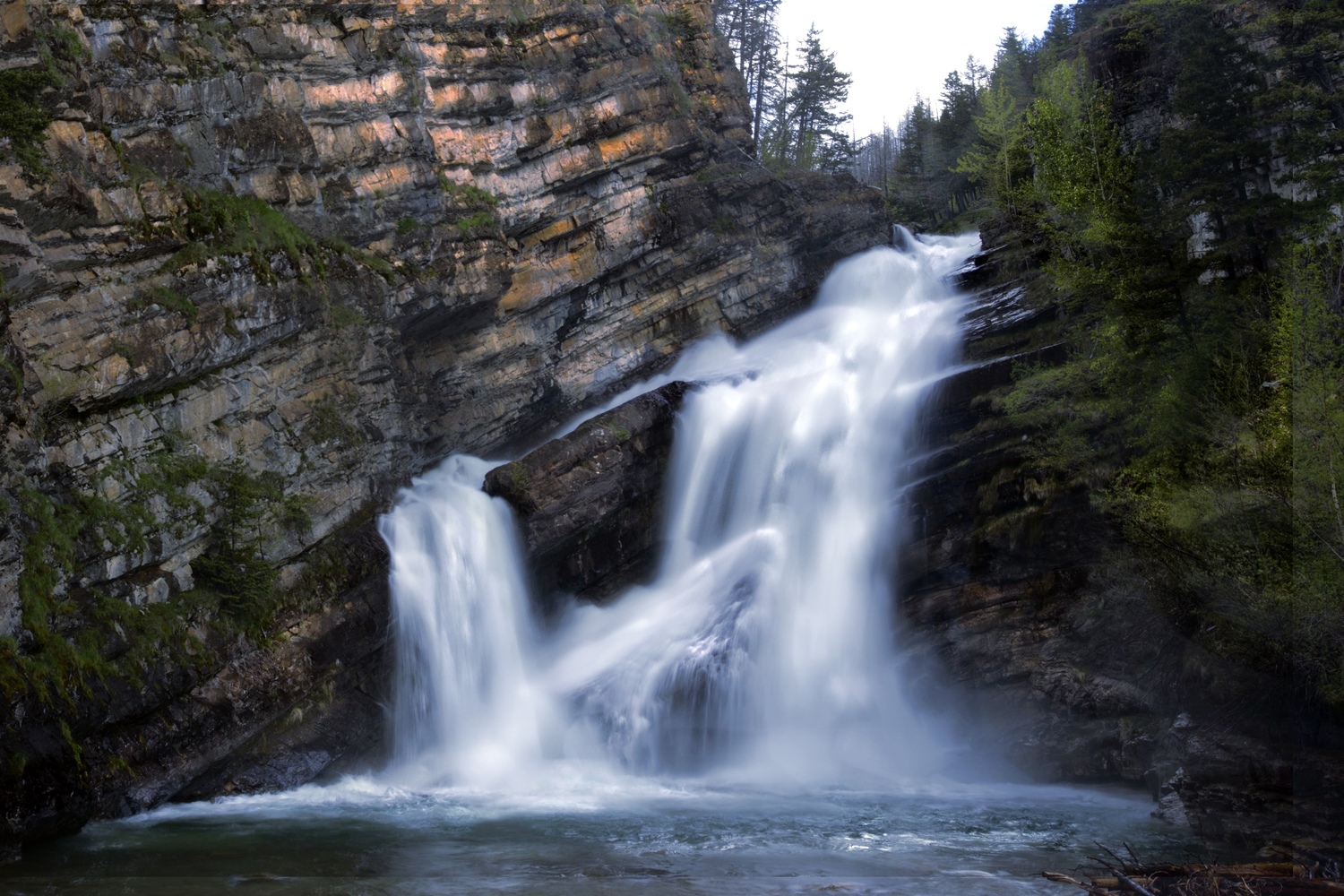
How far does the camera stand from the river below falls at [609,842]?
39.5ft

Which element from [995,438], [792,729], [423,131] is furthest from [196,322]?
[995,438]

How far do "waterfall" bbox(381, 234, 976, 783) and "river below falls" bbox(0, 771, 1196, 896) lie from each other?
1.34 m

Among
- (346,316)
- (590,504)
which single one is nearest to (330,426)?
(346,316)

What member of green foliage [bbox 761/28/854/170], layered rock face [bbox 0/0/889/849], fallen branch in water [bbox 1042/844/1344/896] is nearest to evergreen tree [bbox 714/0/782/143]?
green foliage [bbox 761/28/854/170]

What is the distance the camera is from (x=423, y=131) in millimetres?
24234

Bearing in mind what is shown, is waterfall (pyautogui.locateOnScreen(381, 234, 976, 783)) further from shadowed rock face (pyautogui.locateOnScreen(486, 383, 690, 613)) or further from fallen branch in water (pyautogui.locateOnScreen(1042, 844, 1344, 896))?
fallen branch in water (pyautogui.locateOnScreen(1042, 844, 1344, 896))

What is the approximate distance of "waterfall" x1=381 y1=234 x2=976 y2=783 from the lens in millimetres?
19188

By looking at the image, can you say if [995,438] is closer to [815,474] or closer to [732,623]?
[815,474]

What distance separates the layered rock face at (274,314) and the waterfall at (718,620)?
1.57 metres

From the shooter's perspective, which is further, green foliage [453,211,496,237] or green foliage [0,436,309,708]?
green foliage [453,211,496,237]

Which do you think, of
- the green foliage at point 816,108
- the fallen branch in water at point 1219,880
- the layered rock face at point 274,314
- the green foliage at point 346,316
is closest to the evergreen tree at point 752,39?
the green foliage at point 816,108

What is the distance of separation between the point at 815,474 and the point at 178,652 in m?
14.3

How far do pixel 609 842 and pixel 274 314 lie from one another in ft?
44.7

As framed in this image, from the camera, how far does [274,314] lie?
800 inches
